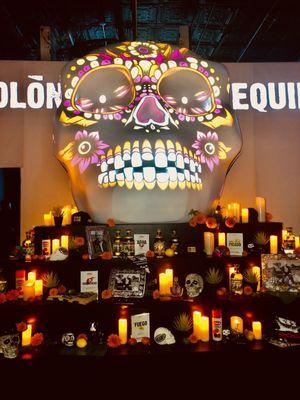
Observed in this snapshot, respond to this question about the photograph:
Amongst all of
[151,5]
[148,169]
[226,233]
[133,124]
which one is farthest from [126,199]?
[151,5]

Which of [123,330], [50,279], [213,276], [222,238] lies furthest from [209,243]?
[50,279]

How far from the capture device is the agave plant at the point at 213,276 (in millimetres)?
2430

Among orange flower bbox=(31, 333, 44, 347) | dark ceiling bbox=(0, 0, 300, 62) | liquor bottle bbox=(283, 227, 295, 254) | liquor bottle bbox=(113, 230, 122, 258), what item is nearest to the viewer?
orange flower bbox=(31, 333, 44, 347)

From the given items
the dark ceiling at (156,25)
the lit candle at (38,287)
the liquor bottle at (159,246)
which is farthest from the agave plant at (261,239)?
the dark ceiling at (156,25)

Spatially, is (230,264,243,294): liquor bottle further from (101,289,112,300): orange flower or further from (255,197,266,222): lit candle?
(101,289,112,300): orange flower

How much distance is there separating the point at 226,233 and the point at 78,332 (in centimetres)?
121

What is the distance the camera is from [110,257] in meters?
2.33

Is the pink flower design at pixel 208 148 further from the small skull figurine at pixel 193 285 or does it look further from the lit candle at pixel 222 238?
the small skull figurine at pixel 193 285

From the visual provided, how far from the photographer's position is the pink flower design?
101 inches

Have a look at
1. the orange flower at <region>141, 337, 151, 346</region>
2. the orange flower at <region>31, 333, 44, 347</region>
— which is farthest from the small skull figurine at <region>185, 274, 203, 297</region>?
the orange flower at <region>31, 333, 44, 347</region>

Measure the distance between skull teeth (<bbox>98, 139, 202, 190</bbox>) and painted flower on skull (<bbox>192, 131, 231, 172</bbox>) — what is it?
→ 15 centimetres

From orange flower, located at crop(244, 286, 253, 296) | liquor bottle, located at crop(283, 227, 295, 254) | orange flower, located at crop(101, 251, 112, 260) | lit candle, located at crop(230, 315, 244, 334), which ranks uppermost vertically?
liquor bottle, located at crop(283, 227, 295, 254)

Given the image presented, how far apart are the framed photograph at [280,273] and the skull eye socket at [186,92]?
1.15 metres

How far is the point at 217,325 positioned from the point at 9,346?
1.28 m
